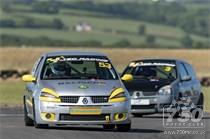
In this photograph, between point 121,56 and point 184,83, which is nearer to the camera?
point 184,83

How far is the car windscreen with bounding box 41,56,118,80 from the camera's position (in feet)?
55.6

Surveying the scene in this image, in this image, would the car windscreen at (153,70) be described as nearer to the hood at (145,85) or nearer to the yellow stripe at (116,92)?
the hood at (145,85)

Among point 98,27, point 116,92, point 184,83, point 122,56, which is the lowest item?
point 98,27

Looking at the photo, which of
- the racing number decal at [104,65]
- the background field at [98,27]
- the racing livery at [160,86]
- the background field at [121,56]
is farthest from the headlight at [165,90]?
the background field at [98,27]

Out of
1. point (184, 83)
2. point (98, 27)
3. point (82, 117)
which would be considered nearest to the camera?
point (82, 117)

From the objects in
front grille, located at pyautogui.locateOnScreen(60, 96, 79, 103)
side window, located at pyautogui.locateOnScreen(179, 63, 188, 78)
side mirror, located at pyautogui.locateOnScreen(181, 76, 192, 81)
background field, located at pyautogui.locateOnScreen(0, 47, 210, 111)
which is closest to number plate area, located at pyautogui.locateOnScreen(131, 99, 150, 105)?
side mirror, located at pyautogui.locateOnScreen(181, 76, 192, 81)

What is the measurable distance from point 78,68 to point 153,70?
5344mm

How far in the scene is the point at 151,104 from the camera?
21125 millimetres

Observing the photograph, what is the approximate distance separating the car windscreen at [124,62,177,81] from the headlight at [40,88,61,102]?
6.44m

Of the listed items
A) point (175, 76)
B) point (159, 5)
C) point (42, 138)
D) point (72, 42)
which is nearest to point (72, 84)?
point (42, 138)

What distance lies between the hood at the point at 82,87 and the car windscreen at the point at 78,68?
464mm

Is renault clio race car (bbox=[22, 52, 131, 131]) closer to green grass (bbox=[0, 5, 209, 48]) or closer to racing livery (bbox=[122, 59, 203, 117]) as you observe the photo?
racing livery (bbox=[122, 59, 203, 117])

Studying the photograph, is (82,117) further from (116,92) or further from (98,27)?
(98,27)

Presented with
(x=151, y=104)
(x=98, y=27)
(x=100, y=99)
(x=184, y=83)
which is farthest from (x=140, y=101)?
(x=98, y=27)
